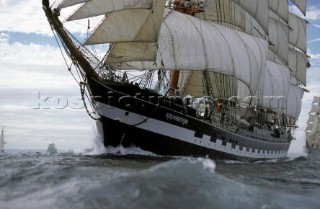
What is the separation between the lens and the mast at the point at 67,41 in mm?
23969

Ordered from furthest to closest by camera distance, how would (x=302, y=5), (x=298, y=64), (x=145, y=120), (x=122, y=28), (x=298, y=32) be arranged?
(x=298, y=32) → (x=298, y=64) → (x=302, y=5) → (x=122, y=28) → (x=145, y=120)

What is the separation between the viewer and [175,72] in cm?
3488

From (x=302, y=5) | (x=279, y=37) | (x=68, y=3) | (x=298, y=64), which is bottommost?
(x=68, y=3)

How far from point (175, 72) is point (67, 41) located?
11.8 m

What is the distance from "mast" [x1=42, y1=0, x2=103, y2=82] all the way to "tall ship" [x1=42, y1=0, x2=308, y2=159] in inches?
2.2

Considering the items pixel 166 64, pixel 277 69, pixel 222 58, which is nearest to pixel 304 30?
pixel 277 69

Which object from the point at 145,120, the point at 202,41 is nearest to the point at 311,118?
the point at 202,41

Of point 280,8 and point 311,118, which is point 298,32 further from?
point 311,118

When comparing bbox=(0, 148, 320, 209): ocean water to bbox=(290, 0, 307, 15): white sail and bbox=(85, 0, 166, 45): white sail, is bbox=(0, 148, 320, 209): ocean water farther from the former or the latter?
bbox=(290, 0, 307, 15): white sail

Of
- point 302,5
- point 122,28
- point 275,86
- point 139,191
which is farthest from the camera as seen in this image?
point 302,5

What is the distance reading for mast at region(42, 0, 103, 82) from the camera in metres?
24.0

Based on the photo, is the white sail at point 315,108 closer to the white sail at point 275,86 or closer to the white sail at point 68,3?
the white sail at point 275,86

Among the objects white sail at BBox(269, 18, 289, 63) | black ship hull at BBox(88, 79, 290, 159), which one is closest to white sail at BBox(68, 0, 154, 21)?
black ship hull at BBox(88, 79, 290, 159)

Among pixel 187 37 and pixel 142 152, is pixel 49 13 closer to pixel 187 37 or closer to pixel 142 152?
pixel 142 152
